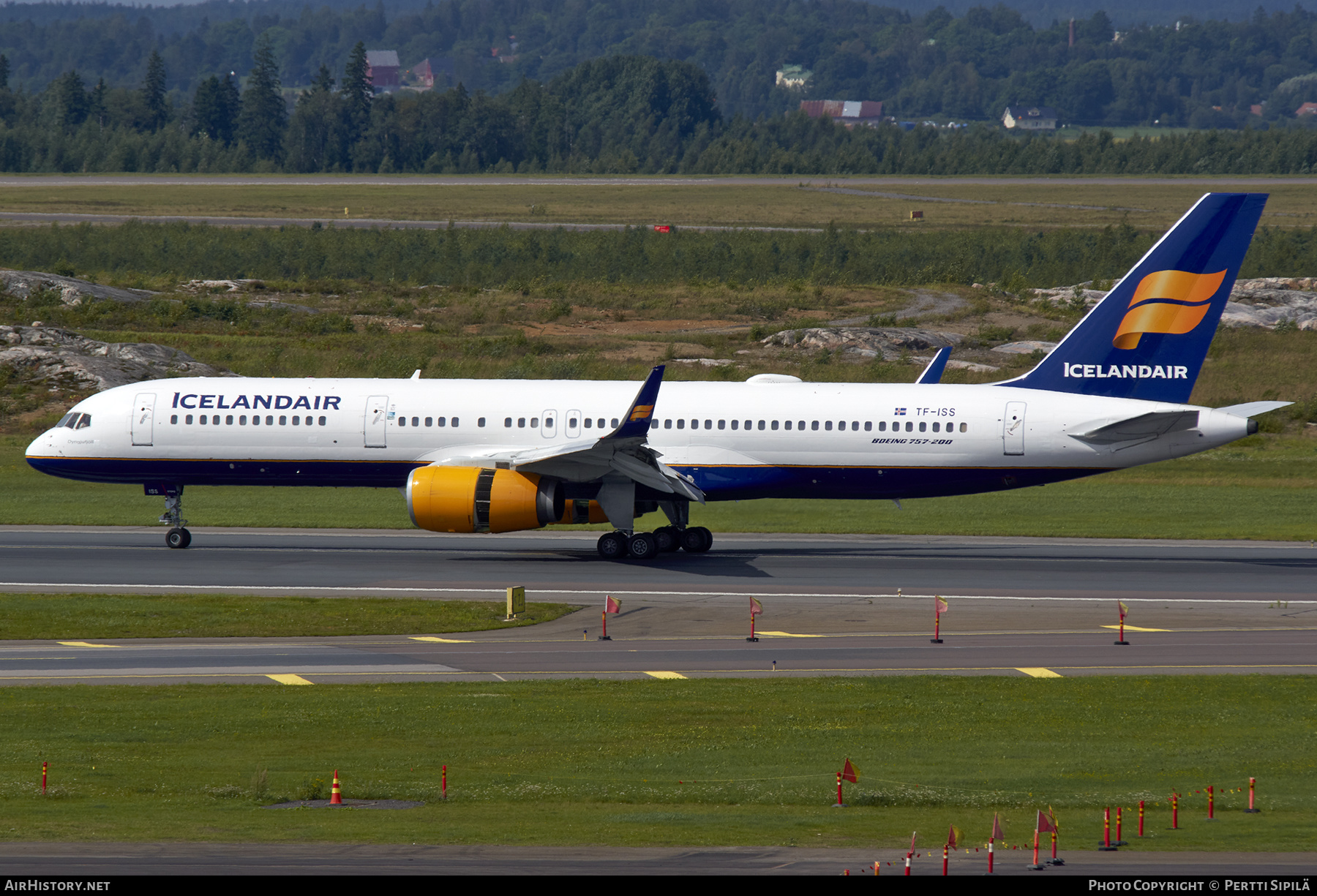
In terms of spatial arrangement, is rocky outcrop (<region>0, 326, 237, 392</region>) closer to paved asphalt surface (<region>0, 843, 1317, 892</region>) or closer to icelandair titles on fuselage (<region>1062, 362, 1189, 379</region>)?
icelandair titles on fuselage (<region>1062, 362, 1189, 379</region>)

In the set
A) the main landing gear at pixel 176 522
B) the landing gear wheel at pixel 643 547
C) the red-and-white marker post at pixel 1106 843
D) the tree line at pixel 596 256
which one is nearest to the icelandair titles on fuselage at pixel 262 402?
the main landing gear at pixel 176 522

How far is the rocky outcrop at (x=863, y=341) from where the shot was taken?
266 ft

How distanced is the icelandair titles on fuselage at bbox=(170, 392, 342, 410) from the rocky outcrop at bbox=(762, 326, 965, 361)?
41348mm

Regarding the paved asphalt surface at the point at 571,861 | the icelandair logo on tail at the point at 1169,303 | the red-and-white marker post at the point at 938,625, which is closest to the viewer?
the paved asphalt surface at the point at 571,861

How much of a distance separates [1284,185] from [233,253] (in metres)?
110

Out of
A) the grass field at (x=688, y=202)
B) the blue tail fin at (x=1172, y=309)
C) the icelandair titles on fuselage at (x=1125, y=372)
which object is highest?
the grass field at (x=688, y=202)

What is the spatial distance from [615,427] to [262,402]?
1041cm

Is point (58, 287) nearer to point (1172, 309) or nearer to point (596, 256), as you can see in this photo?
point (596, 256)

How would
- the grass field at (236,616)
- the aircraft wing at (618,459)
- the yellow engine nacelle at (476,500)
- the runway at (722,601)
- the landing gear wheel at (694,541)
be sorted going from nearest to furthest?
1. the runway at (722,601)
2. the grass field at (236,616)
3. the aircraft wing at (618,459)
4. the yellow engine nacelle at (476,500)
5. the landing gear wheel at (694,541)

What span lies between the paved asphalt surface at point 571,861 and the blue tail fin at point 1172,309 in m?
27.8

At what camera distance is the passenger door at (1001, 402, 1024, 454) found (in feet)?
139

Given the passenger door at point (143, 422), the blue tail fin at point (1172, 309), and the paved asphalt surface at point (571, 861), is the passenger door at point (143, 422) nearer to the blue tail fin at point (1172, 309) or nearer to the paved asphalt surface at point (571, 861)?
the blue tail fin at point (1172, 309)
